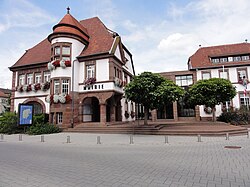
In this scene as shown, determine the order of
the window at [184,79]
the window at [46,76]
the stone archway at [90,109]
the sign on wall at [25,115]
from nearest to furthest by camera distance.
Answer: the sign on wall at [25,115], the stone archway at [90,109], the window at [46,76], the window at [184,79]

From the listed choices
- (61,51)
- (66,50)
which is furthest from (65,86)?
(66,50)

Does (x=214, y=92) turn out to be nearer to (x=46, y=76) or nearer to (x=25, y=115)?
(x=25, y=115)

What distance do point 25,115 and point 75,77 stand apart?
6.48 metres

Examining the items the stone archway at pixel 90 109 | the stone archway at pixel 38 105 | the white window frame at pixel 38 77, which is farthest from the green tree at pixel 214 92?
the white window frame at pixel 38 77

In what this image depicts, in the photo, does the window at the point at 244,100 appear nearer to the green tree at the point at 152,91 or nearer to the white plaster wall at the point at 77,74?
the green tree at the point at 152,91

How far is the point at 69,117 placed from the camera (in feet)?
65.2

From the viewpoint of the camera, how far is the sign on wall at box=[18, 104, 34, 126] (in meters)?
17.9

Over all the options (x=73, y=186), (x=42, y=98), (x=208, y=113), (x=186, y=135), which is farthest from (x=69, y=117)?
(x=208, y=113)

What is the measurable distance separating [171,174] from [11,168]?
5278mm

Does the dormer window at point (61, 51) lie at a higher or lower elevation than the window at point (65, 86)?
higher

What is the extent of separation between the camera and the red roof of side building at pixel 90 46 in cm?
2173

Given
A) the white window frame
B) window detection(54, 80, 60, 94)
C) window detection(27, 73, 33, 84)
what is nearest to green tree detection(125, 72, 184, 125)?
window detection(54, 80, 60, 94)

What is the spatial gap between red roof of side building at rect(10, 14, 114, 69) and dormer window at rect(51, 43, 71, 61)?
4.89 ft

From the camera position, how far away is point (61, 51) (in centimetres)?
2064
